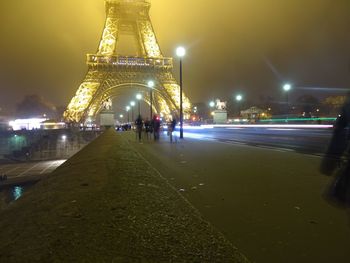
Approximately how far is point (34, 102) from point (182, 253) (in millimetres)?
143371

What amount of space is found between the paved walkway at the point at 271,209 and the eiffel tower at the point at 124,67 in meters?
49.7

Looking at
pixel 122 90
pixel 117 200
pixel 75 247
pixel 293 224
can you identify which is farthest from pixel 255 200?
pixel 122 90

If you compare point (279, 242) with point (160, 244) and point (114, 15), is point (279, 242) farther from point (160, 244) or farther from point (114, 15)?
point (114, 15)

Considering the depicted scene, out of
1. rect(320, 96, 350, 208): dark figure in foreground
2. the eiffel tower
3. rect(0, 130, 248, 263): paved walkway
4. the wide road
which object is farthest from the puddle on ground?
the eiffel tower

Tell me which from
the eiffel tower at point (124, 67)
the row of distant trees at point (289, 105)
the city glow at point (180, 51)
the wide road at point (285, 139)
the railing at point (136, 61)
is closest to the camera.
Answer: the wide road at point (285, 139)

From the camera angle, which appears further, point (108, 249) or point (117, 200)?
point (117, 200)

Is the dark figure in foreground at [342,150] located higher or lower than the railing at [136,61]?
lower

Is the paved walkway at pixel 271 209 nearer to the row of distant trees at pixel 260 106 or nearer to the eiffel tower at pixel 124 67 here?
the eiffel tower at pixel 124 67

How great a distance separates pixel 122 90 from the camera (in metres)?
71.6

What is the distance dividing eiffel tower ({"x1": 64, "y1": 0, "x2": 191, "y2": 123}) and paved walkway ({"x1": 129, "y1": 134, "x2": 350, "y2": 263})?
4966 cm

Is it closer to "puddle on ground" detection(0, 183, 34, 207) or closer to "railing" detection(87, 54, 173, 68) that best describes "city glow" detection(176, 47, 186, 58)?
"puddle on ground" detection(0, 183, 34, 207)

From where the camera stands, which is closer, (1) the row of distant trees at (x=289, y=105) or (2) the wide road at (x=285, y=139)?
(2) the wide road at (x=285, y=139)

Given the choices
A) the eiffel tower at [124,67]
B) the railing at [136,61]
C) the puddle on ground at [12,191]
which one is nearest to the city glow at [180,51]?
the puddle on ground at [12,191]

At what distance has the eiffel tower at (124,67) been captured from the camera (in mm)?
58094
